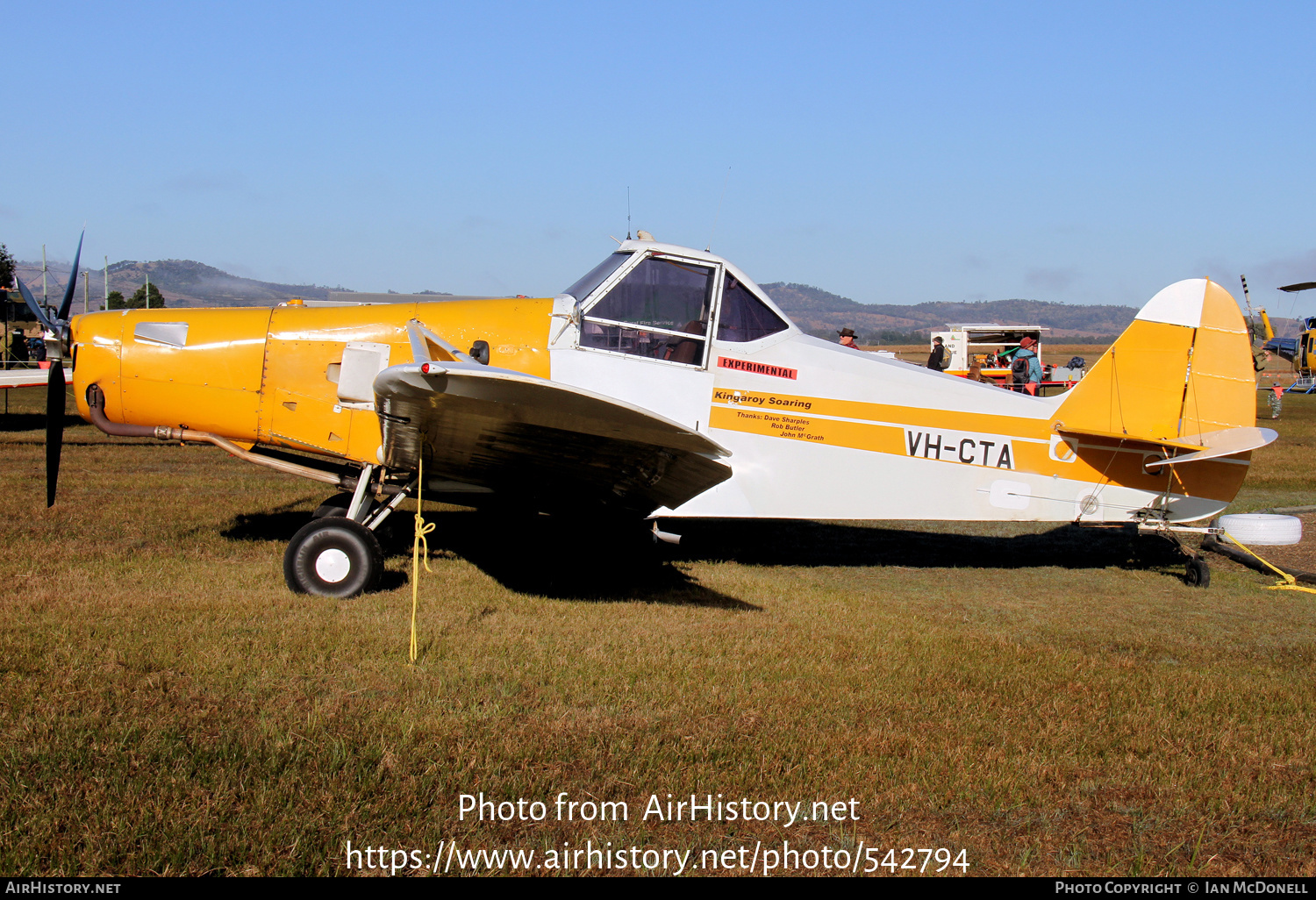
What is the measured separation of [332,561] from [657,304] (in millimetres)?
2892

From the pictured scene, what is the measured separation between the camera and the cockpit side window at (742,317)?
21.9ft

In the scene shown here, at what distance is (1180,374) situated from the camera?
7.53m

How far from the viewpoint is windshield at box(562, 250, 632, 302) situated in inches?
255

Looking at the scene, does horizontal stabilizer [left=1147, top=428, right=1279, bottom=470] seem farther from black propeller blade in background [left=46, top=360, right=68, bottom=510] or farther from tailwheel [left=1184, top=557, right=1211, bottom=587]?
black propeller blade in background [left=46, top=360, right=68, bottom=510]

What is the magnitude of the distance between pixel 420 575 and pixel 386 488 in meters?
0.72

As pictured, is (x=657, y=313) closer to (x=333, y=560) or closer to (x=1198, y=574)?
(x=333, y=560)

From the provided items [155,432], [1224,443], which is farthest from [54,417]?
[1224,443]

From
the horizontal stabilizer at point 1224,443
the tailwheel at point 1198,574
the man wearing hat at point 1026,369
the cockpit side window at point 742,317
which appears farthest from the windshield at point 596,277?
the man wearing hat at point 1026,369

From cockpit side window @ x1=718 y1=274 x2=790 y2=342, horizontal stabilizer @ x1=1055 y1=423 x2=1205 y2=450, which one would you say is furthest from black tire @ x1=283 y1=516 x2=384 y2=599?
horizontal stabilizer @ x1=1055 y1=423 x2=1205 y2=450

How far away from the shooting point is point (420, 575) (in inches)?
263

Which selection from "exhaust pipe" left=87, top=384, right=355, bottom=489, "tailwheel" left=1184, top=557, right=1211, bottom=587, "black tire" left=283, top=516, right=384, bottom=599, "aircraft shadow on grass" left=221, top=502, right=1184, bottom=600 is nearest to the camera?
"black tire" left=283, top=516, right=384, bottom=599

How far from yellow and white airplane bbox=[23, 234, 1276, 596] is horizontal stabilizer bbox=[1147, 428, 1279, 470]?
1.1 inches

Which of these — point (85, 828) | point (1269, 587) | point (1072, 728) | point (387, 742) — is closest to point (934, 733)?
point (1072, 728)
